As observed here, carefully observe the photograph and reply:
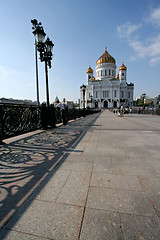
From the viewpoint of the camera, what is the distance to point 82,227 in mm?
1159

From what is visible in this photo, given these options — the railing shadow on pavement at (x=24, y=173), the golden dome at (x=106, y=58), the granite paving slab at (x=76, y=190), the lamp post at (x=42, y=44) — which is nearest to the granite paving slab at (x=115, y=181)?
the granite paving slab at (x=76, y=190)

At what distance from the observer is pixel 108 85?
220 ft

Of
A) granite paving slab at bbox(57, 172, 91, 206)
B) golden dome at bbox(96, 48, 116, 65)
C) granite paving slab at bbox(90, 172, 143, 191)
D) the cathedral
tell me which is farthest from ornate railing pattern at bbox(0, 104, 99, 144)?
golden dome at bbox(96, 48, 116, 65)

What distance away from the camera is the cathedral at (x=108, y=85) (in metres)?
65.1

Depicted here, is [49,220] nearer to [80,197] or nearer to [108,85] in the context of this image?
[80,197]

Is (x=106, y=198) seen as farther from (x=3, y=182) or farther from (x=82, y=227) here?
(x=3, y=182)

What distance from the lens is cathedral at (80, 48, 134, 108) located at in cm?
6511

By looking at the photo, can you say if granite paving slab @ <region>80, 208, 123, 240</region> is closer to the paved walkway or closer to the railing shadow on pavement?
the paved walkway

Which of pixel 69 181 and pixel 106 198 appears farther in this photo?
pixel 69 181

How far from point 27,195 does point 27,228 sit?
49 centimetres

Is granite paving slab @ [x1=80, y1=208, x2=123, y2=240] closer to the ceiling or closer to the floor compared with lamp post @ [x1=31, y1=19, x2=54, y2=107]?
closer to the floor

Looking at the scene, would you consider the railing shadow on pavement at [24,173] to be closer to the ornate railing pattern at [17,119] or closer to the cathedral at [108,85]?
the ornate railing pattern at [17,119]

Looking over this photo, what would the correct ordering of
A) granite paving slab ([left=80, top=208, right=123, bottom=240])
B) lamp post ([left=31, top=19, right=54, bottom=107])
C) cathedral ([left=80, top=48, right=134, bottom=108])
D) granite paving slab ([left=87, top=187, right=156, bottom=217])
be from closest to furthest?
granite paving slab ([left=80, top=208, right=123, bottom=240]) < granite paving slab ([left=87, top=187, right=156, bottom=217]) < lamp post ([left=31, top=19, right=54, bottom=107]) < cathedral ([left=80, top=48, right=134, bottom=108])

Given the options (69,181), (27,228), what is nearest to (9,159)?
(69,181)
